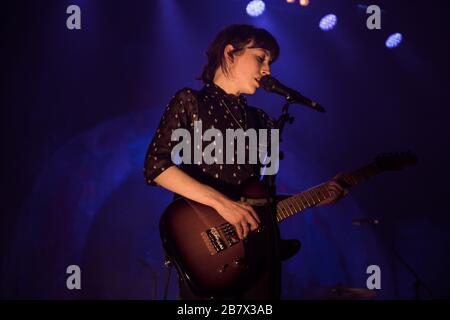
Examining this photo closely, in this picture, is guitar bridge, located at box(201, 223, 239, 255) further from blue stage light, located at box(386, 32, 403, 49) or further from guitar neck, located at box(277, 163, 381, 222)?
blue stage light, located at box(386, 32, 403, 49)

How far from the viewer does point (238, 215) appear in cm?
218

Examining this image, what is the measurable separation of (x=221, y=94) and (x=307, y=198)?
2.91 ft

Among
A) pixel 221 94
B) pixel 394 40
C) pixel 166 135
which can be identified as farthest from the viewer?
pixel 394 40

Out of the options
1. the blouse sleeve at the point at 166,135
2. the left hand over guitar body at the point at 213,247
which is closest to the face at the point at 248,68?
the blouse sleeve at the point at 166,135

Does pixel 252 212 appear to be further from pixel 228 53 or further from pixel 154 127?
pixel 154 127

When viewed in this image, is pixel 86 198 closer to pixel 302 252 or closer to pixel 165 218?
pixel 302 252

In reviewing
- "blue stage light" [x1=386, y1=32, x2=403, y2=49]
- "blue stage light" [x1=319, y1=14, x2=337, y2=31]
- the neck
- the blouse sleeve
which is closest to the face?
the neck

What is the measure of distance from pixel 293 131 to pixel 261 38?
318cm

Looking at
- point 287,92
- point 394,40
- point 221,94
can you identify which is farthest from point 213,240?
point 394,40

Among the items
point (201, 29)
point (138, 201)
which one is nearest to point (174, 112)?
point (138, 201)

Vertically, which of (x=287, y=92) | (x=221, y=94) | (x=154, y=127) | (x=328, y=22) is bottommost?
(x=287, y=92)

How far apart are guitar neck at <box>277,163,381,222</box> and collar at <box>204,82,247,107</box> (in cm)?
73

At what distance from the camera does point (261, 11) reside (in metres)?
5.80

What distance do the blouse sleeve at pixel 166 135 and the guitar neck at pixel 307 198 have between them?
2.52 ft
